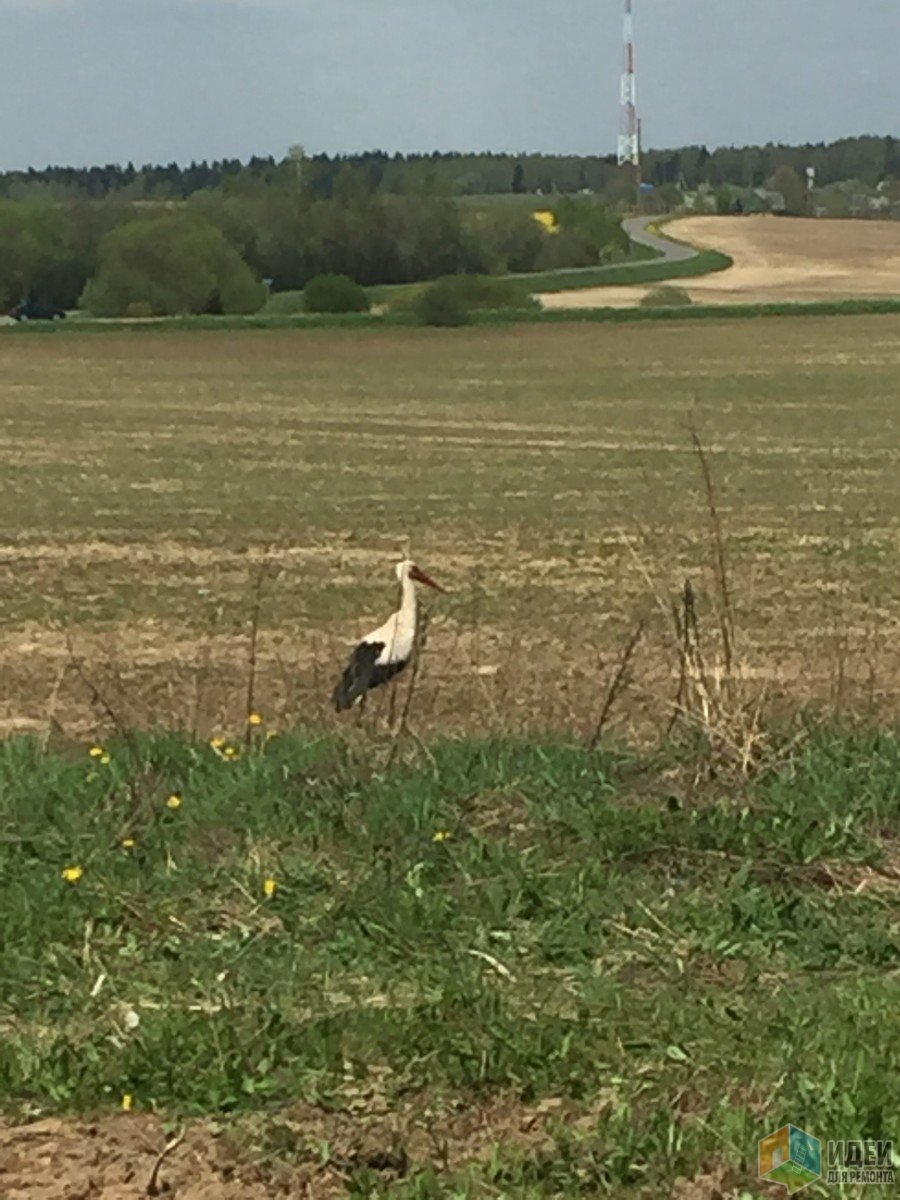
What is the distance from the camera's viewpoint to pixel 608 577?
18312 millimetres

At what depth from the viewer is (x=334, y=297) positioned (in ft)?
242

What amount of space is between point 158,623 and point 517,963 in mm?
11208

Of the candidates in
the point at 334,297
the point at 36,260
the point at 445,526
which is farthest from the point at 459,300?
the point at 445,526

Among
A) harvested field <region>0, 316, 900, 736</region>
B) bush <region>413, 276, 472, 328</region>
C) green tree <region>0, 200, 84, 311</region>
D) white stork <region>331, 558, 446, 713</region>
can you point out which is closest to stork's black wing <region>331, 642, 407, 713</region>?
white stork <region>331, 558, 446, 713</region>

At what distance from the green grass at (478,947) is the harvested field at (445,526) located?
1812mm

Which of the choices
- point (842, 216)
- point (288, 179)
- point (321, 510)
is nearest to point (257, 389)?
point (321, 510)

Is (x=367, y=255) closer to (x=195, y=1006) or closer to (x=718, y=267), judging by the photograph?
(x=718, y=267)

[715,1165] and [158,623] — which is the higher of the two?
[715,1165]

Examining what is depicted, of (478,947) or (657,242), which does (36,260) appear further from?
(478,947)

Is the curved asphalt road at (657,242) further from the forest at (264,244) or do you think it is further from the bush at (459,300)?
the bush at (459,300)

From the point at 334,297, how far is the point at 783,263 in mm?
33490

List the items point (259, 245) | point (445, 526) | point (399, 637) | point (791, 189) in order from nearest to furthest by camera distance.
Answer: point (399, 637)
point (445, 526)
point (259, 245)
point (791, 189)

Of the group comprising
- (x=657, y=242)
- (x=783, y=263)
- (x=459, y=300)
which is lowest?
(x=783, y=263)

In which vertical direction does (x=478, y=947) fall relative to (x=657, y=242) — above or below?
above
